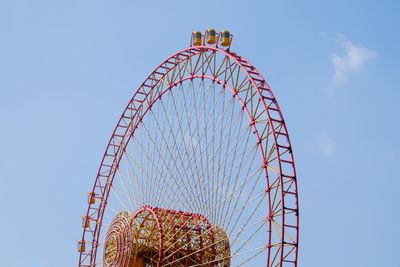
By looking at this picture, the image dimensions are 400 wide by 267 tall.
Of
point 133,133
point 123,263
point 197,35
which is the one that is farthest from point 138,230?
point 197,35

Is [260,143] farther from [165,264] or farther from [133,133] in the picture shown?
[133,133]

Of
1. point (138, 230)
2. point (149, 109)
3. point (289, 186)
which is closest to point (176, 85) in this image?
point (149, 109)

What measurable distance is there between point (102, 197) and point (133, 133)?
5883 millimetres

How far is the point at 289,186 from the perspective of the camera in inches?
1777

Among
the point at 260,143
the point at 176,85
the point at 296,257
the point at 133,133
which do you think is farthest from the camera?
the point at 133,133

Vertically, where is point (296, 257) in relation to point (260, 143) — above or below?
below

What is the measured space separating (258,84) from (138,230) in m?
13.8

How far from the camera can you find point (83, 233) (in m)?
66.2

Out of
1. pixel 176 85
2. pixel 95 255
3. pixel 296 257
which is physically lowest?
pixel 296 257

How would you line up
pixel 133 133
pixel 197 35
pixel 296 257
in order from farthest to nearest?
pixel 133 133 < pixel 197 35 < pixel 296 257

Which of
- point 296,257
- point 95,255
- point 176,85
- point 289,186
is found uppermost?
point 176,85

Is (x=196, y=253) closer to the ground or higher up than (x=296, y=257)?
higher up

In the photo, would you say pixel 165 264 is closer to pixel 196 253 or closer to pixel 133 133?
pixel 196 253

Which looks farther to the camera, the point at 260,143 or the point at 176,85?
the point at 176,85
